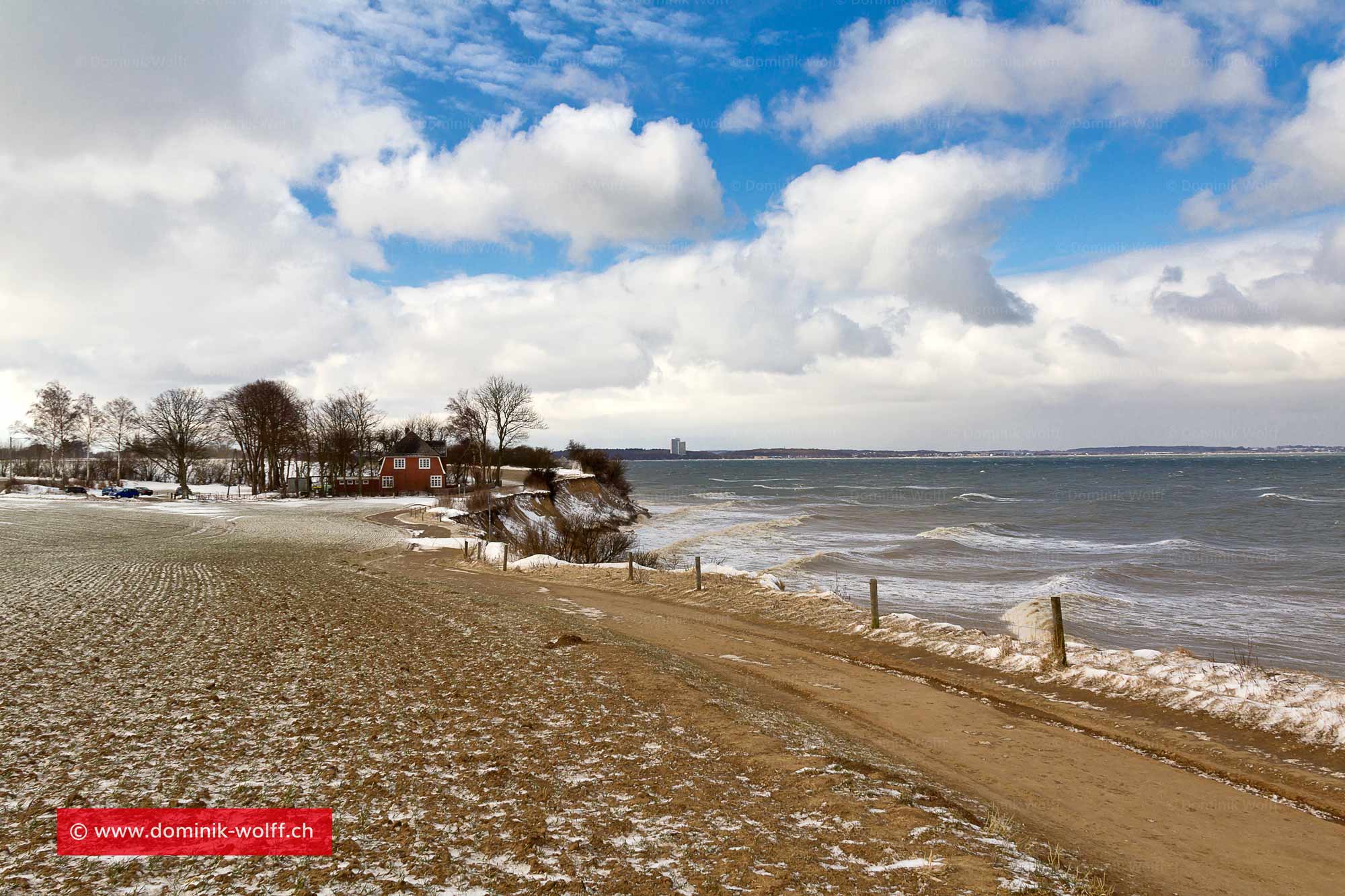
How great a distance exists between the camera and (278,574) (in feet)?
78.9

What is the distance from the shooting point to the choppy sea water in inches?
819

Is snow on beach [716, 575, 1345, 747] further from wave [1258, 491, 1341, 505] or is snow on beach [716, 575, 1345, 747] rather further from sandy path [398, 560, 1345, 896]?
wave [1258, 491, 1341, 505]

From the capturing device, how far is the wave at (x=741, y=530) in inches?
1758

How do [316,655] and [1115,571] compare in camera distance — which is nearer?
[316,655]

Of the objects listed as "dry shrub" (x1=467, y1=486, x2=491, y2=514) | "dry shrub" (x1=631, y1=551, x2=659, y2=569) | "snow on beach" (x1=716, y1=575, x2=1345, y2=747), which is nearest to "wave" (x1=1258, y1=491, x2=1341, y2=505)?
"dry shrub" (x1=631, y1=551, x2=659, y2=569)

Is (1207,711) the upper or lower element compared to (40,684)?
lower

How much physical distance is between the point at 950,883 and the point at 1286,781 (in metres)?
6.73

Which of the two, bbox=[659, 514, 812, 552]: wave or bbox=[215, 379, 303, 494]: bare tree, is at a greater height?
bbox=[215, 379, 303, 494]: bare tree

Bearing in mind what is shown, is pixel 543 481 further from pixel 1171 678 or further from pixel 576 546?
pixel 1171 678

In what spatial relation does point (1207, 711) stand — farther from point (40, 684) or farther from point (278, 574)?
point (278, 574)

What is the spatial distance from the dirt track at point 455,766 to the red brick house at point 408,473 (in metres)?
68.0

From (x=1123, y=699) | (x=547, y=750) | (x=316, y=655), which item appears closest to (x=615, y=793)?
(x=547, y=750)

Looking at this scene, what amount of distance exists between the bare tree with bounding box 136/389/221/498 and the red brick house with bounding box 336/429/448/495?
15.1 m

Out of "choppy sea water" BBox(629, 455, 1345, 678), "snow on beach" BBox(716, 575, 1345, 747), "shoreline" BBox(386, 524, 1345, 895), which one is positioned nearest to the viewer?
"shoreline" BBox(386, 524, 1345, 895)
